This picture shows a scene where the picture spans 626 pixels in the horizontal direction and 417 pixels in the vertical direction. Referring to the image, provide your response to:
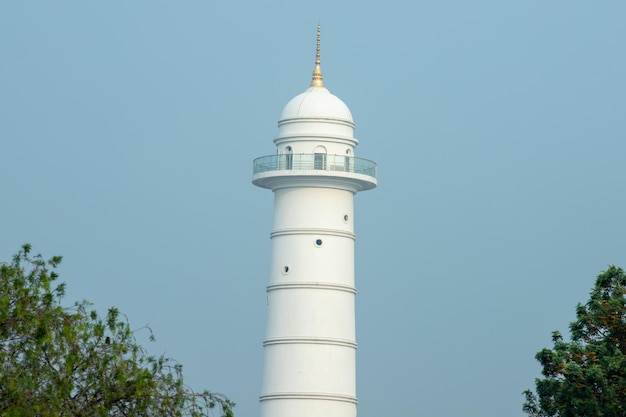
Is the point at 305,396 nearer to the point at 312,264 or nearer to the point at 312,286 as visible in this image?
the point at 312,286

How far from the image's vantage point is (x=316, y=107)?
6216 cm

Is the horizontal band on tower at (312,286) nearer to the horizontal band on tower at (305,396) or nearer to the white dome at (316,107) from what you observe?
the horizontal band on tower at (305,396)

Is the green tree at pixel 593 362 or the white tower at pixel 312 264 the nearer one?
→ the green tree at pixel 593 362

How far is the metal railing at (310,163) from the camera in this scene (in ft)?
201

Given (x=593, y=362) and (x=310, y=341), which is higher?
(x=310, y=341)

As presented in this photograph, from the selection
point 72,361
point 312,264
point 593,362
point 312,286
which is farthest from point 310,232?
point 72,361

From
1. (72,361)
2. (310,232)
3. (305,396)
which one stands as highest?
(310,232)

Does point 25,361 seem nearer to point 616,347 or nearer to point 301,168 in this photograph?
point 616,347

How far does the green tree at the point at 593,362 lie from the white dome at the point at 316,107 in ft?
64.7

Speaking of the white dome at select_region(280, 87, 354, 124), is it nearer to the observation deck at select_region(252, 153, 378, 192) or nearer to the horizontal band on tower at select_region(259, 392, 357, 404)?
the observation deck at select_region(252, 153, 378, 192)

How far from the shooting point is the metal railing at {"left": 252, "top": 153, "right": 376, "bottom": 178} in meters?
61.3

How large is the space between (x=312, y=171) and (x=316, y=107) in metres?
2.69

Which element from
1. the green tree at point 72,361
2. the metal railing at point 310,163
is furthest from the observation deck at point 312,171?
the green tree at point 72,361

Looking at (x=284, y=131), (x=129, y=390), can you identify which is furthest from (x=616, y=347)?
(x=284, y=131)
